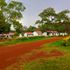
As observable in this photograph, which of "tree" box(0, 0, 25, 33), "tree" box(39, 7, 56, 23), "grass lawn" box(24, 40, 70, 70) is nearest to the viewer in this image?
"grass lawn" box(24, 40, 70, 70)

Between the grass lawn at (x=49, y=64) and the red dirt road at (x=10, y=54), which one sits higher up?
the red dirt road at (x=10, y=54)

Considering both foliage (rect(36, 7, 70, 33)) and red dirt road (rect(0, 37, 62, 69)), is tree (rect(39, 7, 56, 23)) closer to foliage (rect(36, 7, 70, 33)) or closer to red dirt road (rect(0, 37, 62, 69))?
foliage (rect(36, 7, 70, 33))

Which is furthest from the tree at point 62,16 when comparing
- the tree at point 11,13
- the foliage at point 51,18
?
the tree at point 11,13

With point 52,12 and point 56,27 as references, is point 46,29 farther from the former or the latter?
point 52,12

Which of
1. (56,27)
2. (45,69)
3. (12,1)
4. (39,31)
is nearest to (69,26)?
(56,27)

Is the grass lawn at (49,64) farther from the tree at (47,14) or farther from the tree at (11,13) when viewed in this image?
the tree at (47,14)

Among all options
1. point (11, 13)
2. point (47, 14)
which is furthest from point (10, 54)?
point (47, 14)

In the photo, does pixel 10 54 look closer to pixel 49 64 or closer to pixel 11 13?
pixel 49 64

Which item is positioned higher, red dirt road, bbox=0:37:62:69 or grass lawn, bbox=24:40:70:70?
red dirt road, bbox=0:37:62:69

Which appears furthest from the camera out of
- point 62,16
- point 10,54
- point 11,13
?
point 62,16

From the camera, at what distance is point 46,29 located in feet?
449

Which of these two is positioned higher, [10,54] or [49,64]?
[10,54]

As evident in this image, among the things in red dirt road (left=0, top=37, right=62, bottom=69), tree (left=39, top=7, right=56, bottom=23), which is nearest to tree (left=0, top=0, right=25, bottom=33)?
red dirt road (left=0, top=37, right=62, bottom=69)

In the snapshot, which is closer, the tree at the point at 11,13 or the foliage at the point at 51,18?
the tree at the point at 11,13
